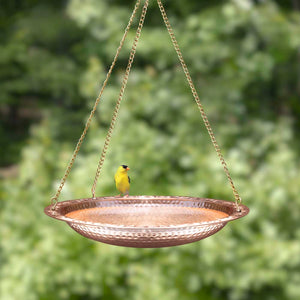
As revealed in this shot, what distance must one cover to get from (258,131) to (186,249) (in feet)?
4.81

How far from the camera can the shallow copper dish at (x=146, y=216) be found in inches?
46.7

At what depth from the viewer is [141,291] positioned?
3.60 m

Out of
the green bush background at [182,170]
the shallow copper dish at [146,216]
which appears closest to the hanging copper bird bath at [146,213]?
the shallow copper dish at [146,216]

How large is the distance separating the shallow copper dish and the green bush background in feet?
5.78

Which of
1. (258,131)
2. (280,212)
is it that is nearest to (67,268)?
(280,212)

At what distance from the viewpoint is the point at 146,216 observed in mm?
1655

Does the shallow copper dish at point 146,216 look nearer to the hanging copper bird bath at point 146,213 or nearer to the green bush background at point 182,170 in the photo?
the hanging copper bird bath at point 146,213

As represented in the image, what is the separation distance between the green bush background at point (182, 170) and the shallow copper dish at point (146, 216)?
69.3 inches

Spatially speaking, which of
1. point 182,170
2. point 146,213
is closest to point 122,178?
point 146,213

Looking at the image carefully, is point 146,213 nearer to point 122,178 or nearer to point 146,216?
point 146,216

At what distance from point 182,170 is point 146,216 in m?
2.59

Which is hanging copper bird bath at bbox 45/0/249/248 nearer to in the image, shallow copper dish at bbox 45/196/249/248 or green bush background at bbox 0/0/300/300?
shallow copper dish at bbox 45/196/249/248

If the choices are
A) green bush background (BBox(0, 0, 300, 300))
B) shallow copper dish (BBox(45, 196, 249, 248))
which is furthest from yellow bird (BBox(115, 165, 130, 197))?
green bush background (BBox(0, 0, 300, 300))

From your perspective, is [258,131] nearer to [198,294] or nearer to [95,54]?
[198,294]
